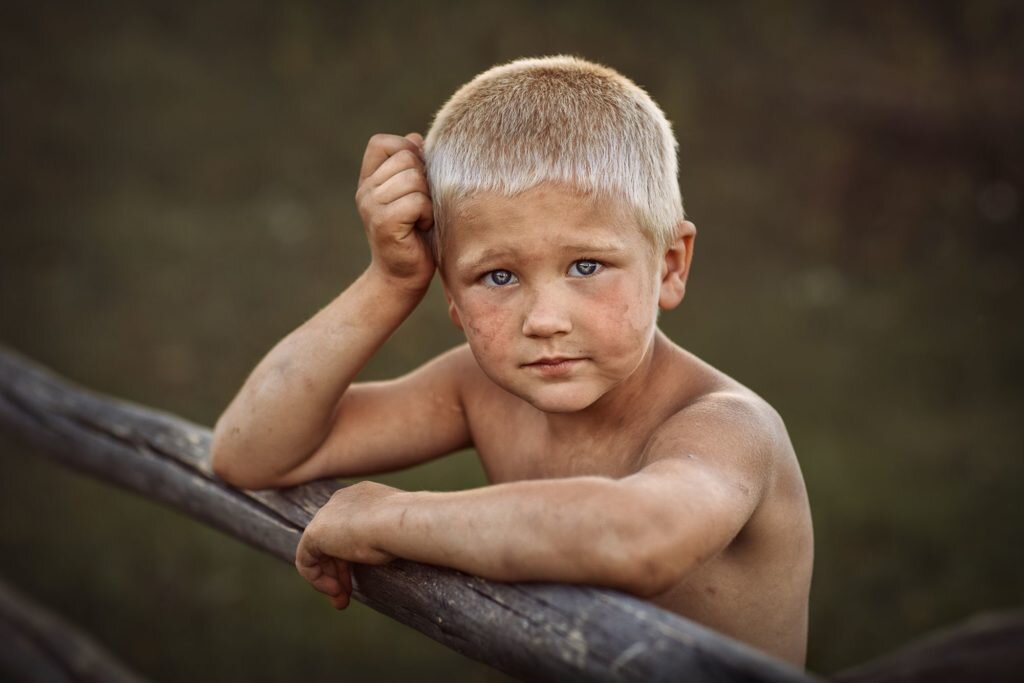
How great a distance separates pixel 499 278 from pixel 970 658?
967mm

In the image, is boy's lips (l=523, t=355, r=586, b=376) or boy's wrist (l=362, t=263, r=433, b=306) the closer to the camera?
boy's lips (l=523, t=355, r=586, b=376)

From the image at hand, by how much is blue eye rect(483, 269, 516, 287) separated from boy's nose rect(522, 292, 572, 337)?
0.08m

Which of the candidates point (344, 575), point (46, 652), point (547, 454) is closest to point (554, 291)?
point (547, 454)

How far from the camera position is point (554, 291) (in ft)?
6.25

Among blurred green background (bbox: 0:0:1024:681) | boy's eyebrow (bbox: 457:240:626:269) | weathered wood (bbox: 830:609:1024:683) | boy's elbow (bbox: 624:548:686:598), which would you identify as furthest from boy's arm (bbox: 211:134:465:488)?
blurred green background (bbox: 0:0:1024:681)

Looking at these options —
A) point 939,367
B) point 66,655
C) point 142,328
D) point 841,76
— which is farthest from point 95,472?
point 841,76

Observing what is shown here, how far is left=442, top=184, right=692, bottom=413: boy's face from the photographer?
1906mm

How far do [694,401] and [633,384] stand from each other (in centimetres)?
17

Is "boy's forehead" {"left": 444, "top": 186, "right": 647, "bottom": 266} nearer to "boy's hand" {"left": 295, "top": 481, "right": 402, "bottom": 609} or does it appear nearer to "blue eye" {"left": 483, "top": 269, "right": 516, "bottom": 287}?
"blue eye" {"left": 483, "top": 269, "right": 516, "bottom": 287}

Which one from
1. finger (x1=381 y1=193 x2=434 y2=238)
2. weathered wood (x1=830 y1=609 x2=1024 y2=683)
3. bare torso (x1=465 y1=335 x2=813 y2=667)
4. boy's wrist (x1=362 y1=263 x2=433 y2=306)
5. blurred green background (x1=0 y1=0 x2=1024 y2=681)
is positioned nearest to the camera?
weathered wood (x1=830 y1=609 x2=1024 y2=683)

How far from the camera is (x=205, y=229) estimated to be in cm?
775

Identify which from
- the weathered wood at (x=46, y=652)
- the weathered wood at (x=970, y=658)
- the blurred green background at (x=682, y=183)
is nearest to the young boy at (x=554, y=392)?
the weathered wood at (x=970, y=658)

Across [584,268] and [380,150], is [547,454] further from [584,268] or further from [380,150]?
[380,150]

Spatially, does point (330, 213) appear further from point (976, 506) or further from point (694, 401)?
point (694, 401)
